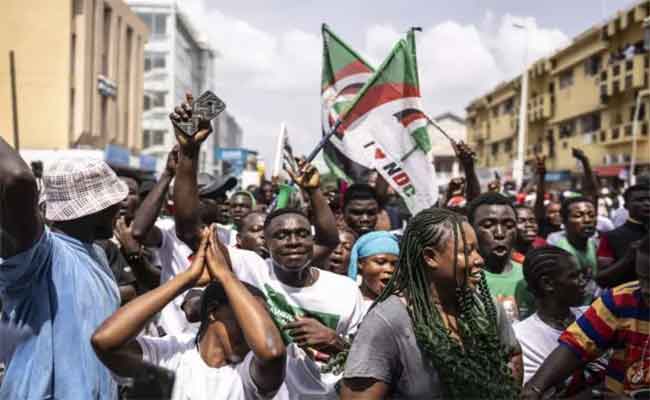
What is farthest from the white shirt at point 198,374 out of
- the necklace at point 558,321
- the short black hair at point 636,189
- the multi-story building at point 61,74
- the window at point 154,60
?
the window at point 154,60

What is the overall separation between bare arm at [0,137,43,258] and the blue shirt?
0.05m

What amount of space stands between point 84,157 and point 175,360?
0.82 meters

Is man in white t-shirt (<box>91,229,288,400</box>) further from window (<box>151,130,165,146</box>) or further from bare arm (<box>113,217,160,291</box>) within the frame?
window (<box>151,130,165,146</box>)

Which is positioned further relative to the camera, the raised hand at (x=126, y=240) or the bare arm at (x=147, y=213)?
the raised hand at (x=126, y=240)

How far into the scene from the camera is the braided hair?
7.42 ft

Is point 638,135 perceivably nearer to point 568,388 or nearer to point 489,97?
point 489,97

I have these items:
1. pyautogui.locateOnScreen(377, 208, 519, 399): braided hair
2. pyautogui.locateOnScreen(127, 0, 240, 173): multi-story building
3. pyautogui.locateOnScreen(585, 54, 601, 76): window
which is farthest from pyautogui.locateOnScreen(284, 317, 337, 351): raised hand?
pyautogui.locateOnScreen(127, 0, 240, 173): multi-story building

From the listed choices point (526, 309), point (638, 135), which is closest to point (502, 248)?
point (526, 309)

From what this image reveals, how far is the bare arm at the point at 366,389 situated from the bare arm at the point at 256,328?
0.82 feet

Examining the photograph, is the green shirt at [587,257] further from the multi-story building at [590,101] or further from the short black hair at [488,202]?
the multi-story building at [590,101]

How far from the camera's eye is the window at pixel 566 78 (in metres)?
42.3

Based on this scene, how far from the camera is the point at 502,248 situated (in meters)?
4.40

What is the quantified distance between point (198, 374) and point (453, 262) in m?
0.95

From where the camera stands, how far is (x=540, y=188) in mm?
6699
